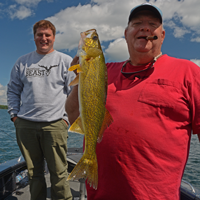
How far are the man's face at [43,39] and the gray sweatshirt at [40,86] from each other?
138 millimetres

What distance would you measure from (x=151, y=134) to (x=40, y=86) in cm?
253

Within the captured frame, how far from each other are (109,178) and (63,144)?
1.89 meters

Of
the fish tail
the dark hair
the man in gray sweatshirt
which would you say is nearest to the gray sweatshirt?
the man in gray sweatshirt

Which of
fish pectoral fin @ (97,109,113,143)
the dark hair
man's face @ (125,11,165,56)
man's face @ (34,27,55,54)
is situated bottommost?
fish pectoral fin @ (97,109,113,143)

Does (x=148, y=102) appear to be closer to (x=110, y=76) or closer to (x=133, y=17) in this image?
(x=110, y=76)

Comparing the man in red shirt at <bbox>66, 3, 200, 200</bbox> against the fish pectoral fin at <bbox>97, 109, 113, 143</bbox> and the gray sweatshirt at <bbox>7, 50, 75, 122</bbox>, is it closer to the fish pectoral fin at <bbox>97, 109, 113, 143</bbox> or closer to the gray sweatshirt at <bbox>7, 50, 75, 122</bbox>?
the fish pectoral fin at <bbox>97, 109, 113, 143</bbox>

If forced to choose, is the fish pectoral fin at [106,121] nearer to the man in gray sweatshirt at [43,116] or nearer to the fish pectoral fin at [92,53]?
the fish pectoral fin at [92,53]

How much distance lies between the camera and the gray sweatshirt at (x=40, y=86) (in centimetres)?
356

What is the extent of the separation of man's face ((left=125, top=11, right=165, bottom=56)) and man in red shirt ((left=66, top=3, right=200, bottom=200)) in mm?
308

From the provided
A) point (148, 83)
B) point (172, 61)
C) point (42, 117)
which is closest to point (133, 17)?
point (172, 61)

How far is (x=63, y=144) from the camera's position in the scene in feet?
11.8

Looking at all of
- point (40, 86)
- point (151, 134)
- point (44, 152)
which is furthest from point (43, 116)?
point (151, 134)

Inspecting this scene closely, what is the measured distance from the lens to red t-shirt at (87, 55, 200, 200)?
1752 millimetres

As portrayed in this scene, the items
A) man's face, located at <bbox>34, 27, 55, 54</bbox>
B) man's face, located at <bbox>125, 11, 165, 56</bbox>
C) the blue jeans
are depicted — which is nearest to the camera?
man's face, located at <bbox>125, 11, 165, 56</bbox>
